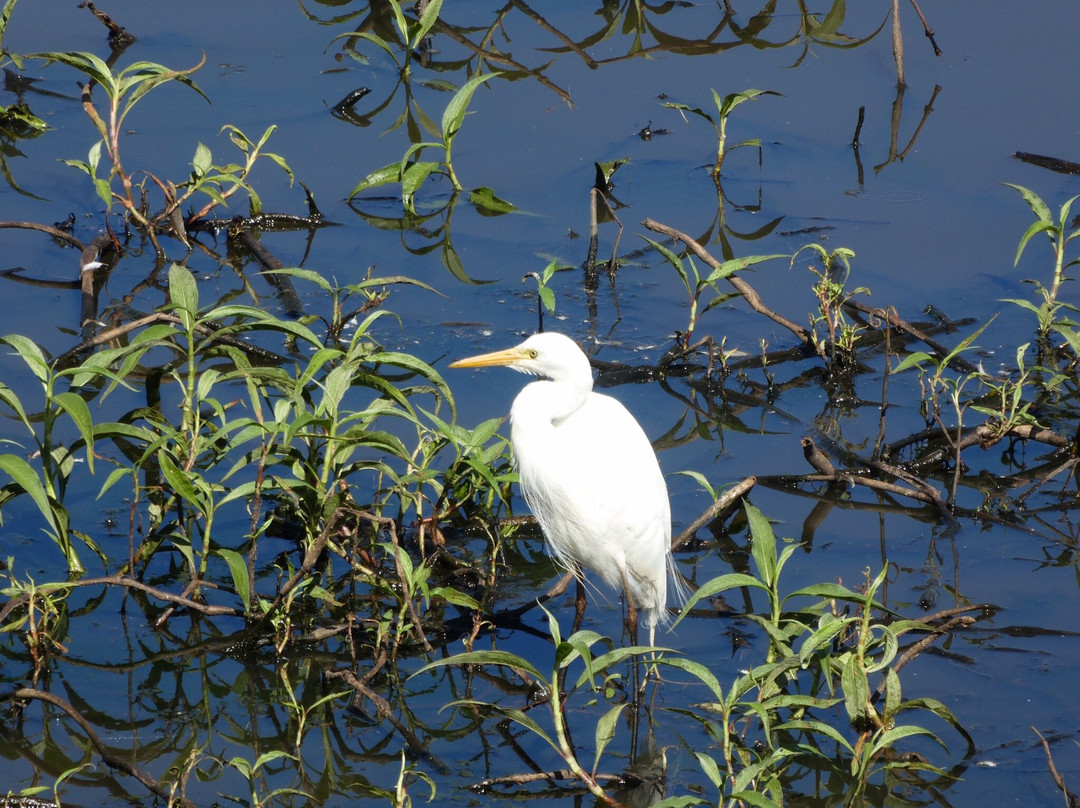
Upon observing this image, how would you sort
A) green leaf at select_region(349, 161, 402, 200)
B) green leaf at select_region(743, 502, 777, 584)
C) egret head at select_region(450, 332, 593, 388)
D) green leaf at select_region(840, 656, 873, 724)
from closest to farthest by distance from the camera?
green leaf at select_region(840, 656, 873, 724) < green leaf at select_region(743, 502, 777, 584) < egret head at select_region(450, 332, 593, 388) < green leaf at select_region(349, 161, 402, 200)

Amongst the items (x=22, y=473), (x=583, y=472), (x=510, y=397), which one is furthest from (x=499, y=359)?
(x=22, y=473)

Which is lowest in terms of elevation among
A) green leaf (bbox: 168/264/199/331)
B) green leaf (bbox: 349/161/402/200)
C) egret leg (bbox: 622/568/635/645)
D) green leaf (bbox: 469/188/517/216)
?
egret leg (bbox: 622/568/635/645)

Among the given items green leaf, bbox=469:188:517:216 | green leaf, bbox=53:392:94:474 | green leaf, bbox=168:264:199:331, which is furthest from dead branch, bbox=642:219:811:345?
green leaf, bbox=53:392:94:474

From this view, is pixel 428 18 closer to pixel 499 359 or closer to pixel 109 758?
pixel 499 359

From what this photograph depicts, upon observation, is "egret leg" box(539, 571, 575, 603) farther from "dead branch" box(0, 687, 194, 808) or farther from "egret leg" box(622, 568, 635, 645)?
"dead branch" box(0, 687, 194, 808)

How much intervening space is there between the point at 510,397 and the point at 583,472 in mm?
1161

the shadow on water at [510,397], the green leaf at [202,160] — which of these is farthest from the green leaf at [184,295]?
the green leaf at [202,160]

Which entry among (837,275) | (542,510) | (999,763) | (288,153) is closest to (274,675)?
(542,510)

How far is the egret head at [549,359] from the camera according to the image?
3.62m

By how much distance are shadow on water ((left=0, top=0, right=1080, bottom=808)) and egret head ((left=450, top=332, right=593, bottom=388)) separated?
211 mm

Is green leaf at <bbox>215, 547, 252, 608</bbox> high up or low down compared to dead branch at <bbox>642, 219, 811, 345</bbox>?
down

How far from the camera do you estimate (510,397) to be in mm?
4930

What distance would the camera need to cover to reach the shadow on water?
10.7 feet

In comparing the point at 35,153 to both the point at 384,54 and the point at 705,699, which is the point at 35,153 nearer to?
the point at 384,54
